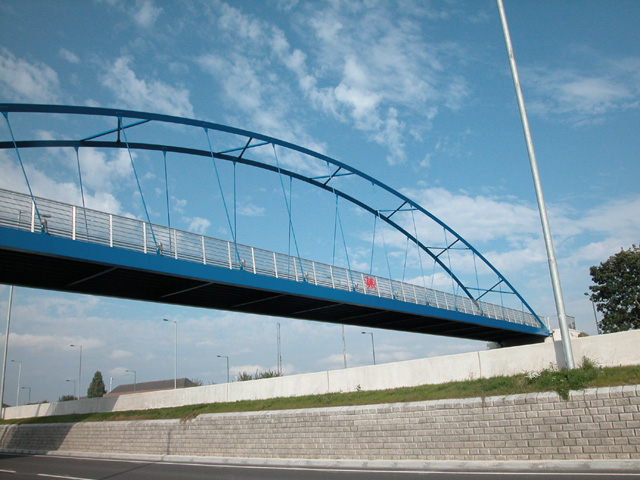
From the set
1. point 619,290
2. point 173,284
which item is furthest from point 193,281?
point 619,290

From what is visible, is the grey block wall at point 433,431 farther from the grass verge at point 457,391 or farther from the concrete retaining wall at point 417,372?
the concrete retaining wall at point 417,372

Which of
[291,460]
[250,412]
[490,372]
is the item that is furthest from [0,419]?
[490,372]

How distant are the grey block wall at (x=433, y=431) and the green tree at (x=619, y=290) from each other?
4838 cm

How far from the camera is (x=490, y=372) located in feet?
65.2

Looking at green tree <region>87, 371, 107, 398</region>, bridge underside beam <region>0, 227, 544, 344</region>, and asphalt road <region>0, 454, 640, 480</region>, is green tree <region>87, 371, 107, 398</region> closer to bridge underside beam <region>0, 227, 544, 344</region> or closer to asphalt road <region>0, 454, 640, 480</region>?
bridge underside beam <region>0, 227, 544, 344</region>

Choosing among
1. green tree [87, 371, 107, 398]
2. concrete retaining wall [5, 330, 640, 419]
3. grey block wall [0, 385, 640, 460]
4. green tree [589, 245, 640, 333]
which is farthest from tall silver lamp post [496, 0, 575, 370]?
green tree [87, 371, 107, 398]

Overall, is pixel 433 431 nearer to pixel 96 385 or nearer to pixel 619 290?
pixel 619 290

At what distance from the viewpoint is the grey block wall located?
1451cm

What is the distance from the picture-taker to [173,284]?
2655 centimetres

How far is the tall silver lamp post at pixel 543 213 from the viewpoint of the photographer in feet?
54.7

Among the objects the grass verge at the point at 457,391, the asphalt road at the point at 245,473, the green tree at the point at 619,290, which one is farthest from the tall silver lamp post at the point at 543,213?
the green tree at the point at 619,290

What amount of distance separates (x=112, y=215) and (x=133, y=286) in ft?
15.0

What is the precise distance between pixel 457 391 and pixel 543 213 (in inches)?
263

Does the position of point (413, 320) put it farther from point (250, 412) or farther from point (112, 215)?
point (112, 215)
